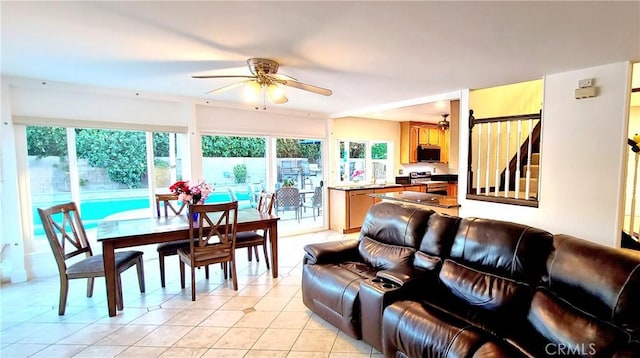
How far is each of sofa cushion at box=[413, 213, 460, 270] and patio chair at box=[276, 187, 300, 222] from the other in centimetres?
331

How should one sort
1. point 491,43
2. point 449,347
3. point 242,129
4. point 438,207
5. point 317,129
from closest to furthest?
point 449,347
point 491,43
point 438,207
point 242,129
point 317,129

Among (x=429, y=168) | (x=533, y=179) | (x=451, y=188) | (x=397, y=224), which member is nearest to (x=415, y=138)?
(x=429, y=168)

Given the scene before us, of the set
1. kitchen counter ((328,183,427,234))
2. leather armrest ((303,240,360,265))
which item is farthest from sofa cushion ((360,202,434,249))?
kitchen counter ((328,183,427,234))

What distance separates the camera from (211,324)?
2635mm

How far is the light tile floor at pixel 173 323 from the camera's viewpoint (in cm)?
228

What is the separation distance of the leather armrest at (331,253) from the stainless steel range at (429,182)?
4342mm

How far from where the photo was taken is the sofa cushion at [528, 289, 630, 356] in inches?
55.7

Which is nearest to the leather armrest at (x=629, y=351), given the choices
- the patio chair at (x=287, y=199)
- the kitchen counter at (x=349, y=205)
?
the kitchen counter at (x=349, y=205)

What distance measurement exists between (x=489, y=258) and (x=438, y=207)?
1.83 meters

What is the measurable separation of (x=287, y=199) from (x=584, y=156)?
13.7 feet

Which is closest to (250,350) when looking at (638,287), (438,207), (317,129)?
(638,287)

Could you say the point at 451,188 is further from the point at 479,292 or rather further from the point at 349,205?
the point at 479,292

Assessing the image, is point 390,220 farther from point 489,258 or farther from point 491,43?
point 491,43

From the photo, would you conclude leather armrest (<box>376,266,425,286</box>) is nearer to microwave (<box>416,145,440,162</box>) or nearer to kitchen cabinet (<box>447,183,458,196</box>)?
microwave (<box>416,145,440,162</box>)
